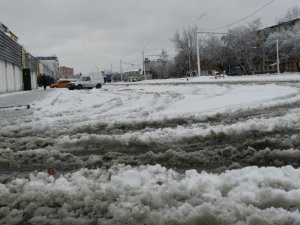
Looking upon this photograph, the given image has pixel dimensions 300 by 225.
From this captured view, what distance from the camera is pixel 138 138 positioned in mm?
7086

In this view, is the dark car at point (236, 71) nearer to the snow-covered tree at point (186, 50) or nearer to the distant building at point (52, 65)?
the snow-covered tree at point (186, 50)

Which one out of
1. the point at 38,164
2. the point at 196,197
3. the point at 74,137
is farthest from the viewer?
the point at 74,137

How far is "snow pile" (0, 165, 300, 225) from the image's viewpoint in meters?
3.32

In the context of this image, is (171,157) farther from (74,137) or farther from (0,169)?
(74,137)

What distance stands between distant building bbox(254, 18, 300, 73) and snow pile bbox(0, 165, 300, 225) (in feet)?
290

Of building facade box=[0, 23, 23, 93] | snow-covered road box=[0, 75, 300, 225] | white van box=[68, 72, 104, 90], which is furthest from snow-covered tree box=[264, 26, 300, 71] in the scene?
snow-covered road box=[0, 75, 300, 225]

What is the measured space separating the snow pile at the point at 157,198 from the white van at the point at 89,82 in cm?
4493

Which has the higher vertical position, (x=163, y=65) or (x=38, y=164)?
(x=163, y=65)

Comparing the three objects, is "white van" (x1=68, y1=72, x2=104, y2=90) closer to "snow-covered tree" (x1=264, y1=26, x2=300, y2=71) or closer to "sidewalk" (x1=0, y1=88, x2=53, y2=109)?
"sidewalk" (x1=0, y1=88, x2=53, y2=109)

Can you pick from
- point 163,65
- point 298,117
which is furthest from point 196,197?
point 163,65

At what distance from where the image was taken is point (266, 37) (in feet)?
321

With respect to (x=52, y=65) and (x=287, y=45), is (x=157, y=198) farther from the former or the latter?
(x=52, y=65)

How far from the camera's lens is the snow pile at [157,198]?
332cm

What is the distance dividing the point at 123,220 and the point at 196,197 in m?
0.74
